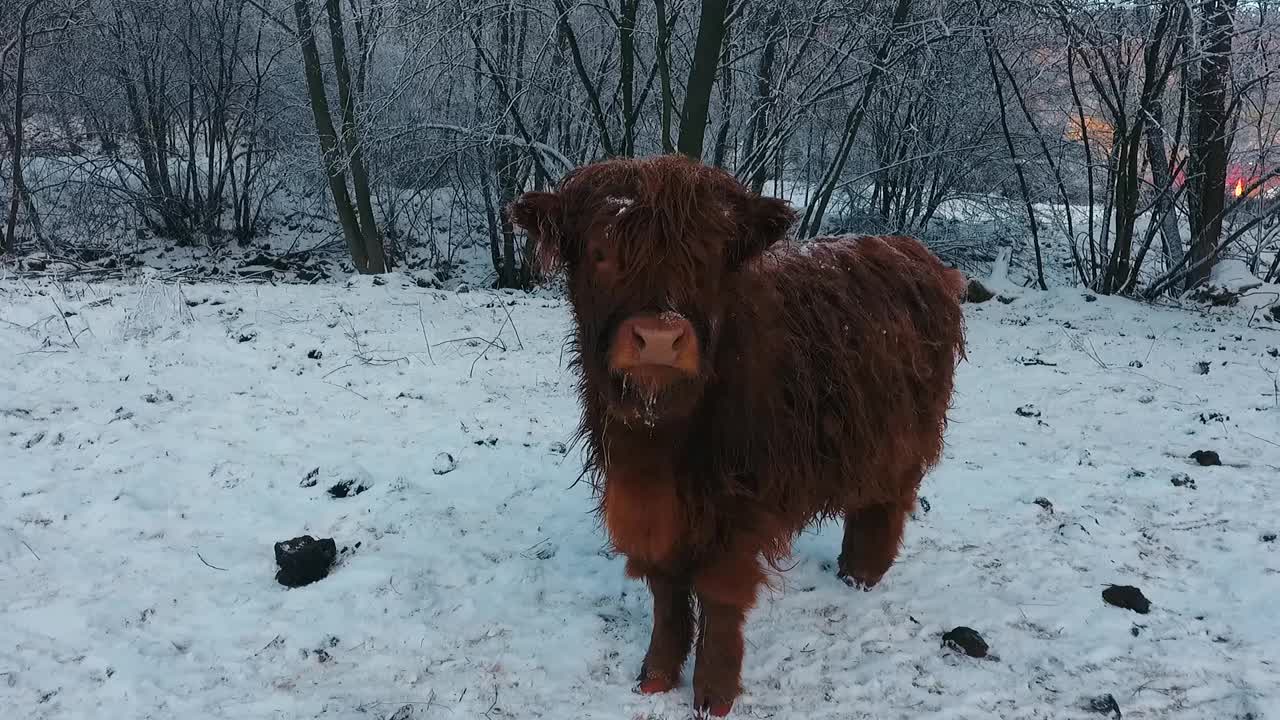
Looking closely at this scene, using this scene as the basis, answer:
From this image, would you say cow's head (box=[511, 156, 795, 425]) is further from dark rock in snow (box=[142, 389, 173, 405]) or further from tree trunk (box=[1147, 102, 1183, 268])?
tree trunk (box=[1147, 102, 1183, 268])

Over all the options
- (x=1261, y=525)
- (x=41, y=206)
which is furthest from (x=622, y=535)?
(x=41, y=206)

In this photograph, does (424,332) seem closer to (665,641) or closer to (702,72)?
(702,72)

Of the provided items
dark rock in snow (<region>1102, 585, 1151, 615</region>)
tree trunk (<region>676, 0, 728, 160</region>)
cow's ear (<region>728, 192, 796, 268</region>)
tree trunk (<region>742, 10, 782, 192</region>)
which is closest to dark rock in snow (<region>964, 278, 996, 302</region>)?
tree trunk (<region>742, 10, 782, 192</region>)

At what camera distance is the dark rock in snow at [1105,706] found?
2598 mm

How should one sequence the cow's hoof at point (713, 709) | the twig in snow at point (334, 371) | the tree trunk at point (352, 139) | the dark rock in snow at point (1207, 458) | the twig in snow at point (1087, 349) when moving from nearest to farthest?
the cow's hoof at point (713, 709), the dark rock in snow at point (1207, 458), the twig in snow at point (334, 371), the twig in snow at point (1087, 349), the tree trunk at point (352, 139)

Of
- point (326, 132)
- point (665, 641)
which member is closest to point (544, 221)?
point (665, 641)

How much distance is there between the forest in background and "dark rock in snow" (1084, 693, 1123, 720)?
20.4 feet

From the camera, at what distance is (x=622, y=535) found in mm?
2447

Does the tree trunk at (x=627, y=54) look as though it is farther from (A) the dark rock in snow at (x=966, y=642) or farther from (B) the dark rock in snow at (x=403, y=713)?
(B) the dark rock in snow at (x=403, y=713)

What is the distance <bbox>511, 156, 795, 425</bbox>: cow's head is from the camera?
1.89 metres

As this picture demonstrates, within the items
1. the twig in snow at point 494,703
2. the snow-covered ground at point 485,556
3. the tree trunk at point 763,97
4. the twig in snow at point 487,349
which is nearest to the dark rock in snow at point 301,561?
the snow-covered ground at point 485,556

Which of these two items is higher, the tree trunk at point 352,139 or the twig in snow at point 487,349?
the tree trunk at point 352,139

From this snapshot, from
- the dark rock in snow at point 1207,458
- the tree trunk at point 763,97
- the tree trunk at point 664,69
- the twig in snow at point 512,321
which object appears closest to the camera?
the dark rock in snow at point 1207,458

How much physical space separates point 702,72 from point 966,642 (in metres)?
6.25
